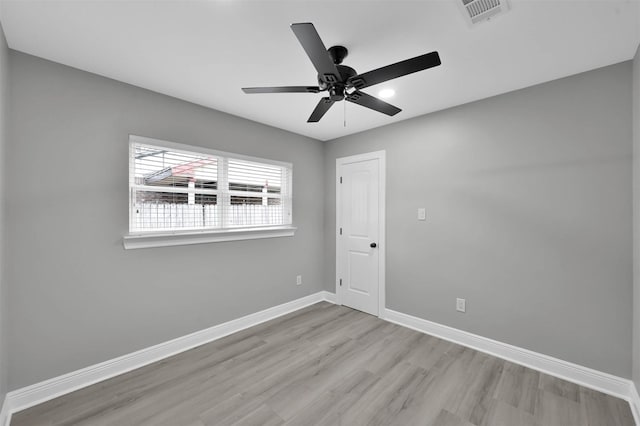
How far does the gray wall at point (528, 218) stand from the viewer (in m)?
2.09

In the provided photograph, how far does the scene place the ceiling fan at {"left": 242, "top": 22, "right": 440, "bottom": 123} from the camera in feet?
4.28

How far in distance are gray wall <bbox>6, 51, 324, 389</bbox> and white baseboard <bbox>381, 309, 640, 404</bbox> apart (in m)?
2.38

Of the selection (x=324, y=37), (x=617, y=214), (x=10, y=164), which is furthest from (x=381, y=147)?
(x=10, y=164)

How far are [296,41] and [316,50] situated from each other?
556mm

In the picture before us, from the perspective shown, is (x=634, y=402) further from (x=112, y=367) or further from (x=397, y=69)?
(x=112, y=367)

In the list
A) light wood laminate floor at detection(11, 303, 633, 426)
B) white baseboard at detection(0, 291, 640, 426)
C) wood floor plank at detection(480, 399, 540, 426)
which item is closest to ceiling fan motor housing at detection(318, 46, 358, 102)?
light wood laminate floor at detection(11, 303, 633, 426)

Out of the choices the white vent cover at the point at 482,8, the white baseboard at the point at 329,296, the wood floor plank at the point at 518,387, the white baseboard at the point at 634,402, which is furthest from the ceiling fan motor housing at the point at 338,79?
the white baseboard at the point at 329,296

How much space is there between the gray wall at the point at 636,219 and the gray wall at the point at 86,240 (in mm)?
3501

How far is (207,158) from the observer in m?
2.93

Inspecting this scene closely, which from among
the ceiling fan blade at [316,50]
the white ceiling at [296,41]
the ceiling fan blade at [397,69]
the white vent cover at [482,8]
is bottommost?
the ceiling fan blade at [397,69]

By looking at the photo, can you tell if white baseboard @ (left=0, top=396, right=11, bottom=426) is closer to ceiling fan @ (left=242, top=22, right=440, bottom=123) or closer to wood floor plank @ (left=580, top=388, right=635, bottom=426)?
ceiling fan @ (left=242, top=22, right=440, bottom=123)

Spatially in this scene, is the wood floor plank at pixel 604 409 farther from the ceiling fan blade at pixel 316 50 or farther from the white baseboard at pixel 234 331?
the ceiling fan blade at pixel 316 50

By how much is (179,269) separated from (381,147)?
9.10 ft

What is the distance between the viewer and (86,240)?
7.09 feet
